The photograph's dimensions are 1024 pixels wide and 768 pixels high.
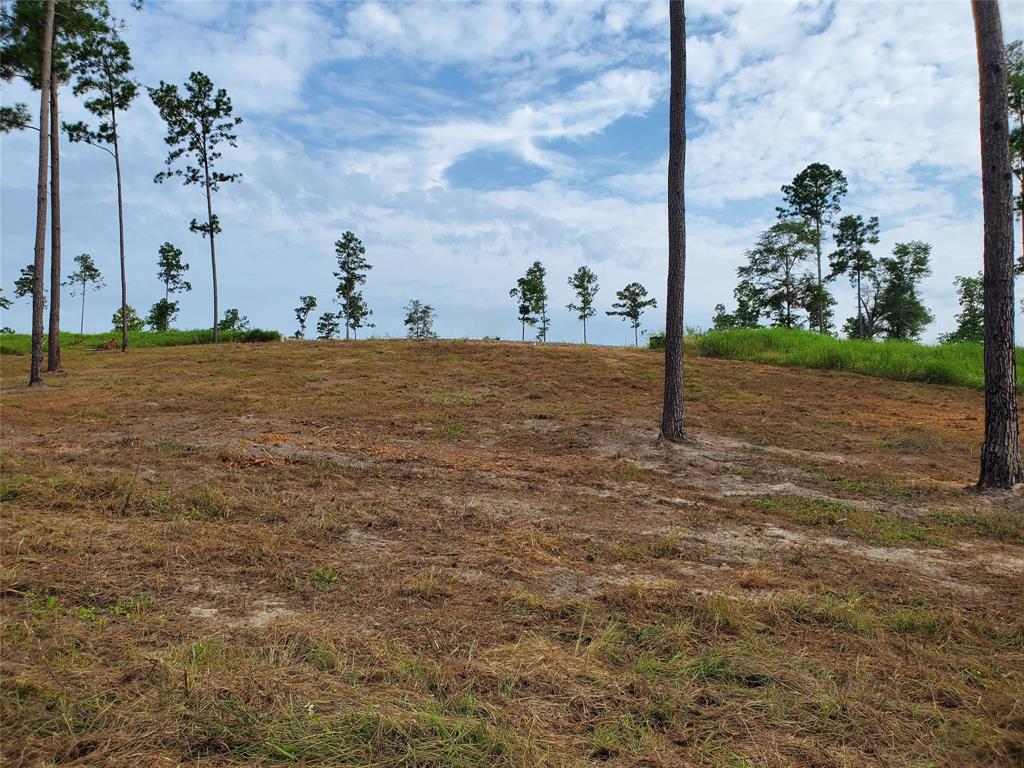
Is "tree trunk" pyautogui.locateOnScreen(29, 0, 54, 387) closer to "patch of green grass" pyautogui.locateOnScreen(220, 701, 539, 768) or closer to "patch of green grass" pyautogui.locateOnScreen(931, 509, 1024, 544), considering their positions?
"patch of green grass" pyautogui.locateOnScreen(220, 701, 539, 768)

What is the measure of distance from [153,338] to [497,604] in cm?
2936

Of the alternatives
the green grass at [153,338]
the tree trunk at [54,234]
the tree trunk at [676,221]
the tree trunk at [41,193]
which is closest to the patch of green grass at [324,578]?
the tree trunk at [676,221]

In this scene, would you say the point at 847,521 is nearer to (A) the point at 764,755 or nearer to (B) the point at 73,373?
(A) the point at 764,755

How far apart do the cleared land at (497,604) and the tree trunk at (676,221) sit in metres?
0.95

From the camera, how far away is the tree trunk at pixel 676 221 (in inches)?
347

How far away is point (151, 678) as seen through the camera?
7.84ft

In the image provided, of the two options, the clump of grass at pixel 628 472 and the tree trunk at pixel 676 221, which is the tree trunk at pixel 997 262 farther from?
the clump of grass at pixel 628 472

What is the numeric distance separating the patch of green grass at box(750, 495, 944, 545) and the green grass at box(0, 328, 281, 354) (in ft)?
82.0

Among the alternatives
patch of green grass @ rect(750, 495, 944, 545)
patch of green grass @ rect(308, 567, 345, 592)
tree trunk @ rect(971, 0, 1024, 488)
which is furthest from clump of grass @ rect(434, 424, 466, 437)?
tree trunk @ rect(971, 0, 1024, 488)

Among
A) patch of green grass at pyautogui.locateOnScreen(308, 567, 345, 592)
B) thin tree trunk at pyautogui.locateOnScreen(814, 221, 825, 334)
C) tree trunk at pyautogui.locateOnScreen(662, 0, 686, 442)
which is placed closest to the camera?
patch of green grass at pyautogui.locateOnScreen(308, 567, 345, 592)

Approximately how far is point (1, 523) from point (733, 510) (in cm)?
590

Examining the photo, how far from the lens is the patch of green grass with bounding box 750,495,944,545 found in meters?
4.94

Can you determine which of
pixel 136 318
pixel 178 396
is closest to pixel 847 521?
pixel 178 396

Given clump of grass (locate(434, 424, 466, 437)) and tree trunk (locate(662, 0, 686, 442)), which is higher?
tree trunk (locate(662, 0, 686, 442))
